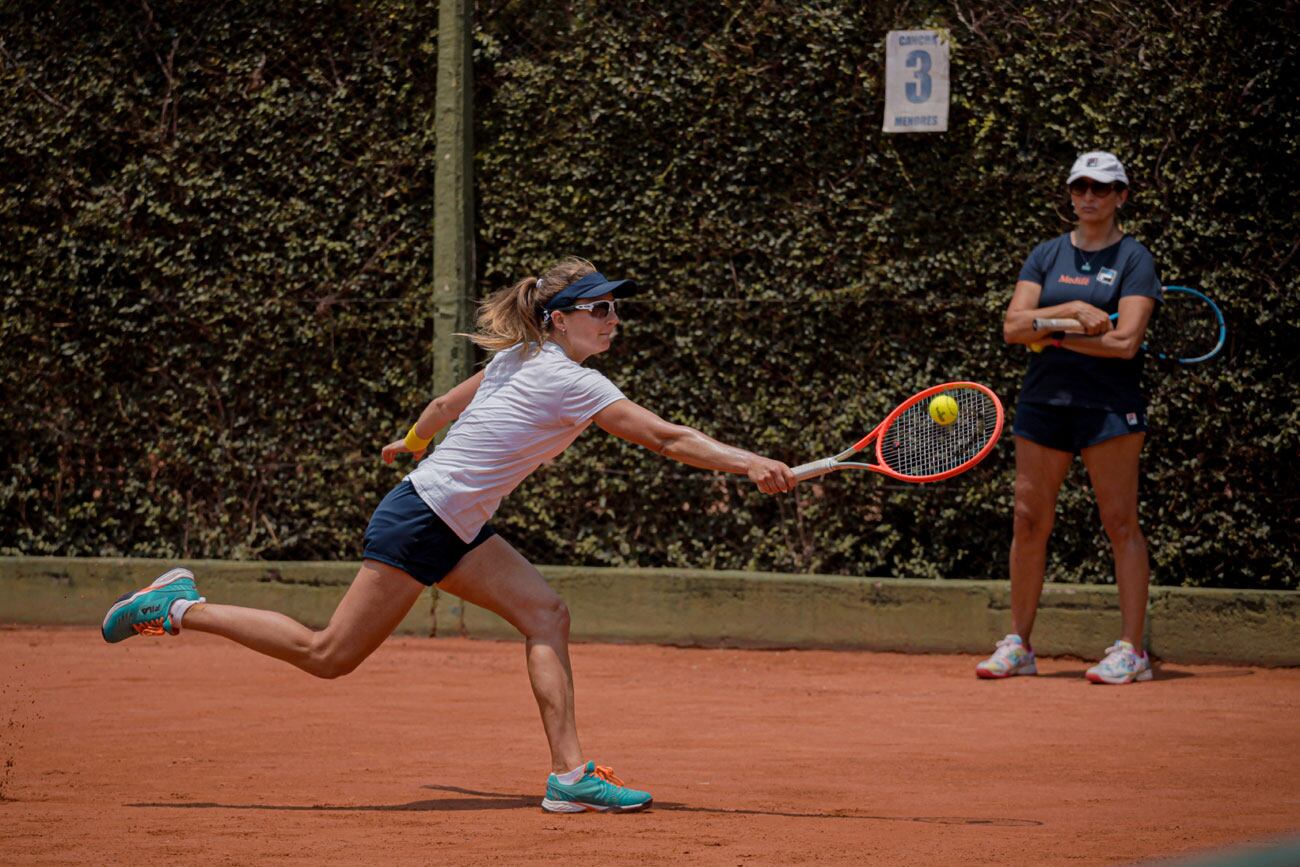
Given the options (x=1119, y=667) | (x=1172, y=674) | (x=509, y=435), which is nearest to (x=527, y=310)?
(x=509, y=435)

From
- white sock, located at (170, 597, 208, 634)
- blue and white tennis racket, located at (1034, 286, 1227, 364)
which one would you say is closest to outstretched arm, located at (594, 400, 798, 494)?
white sock, located at (170, 597, 208, 634)

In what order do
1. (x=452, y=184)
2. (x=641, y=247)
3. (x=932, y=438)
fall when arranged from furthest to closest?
(x=452, y=184), (x=641, y=247), (x=932, y=438)

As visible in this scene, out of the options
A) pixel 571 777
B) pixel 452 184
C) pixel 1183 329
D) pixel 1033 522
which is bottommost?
pixel 571 777

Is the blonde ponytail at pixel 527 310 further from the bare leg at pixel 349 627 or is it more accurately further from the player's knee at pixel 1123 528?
the player's knee at pixel 1123 528

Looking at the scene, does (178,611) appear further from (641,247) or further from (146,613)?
(641,247)

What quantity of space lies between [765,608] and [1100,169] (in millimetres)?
2586

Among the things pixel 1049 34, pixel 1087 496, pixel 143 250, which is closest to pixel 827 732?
pixel 1087 496

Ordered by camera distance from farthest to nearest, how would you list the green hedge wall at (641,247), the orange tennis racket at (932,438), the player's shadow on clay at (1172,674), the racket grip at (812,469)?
the green hedge wall at (641,247), the player's shadow on clay at (1172,674), the orange tennis racket at (932,438), the racket grip at (812,469)

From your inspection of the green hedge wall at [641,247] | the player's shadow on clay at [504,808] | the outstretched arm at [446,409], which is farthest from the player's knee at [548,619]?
the green hedge wall at [641,247]

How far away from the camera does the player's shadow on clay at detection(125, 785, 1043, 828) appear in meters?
4.55

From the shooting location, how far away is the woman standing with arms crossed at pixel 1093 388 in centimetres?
691

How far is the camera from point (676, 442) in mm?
4656

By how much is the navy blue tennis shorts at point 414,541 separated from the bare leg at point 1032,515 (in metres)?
3.16

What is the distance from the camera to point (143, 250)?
894 centimetres
